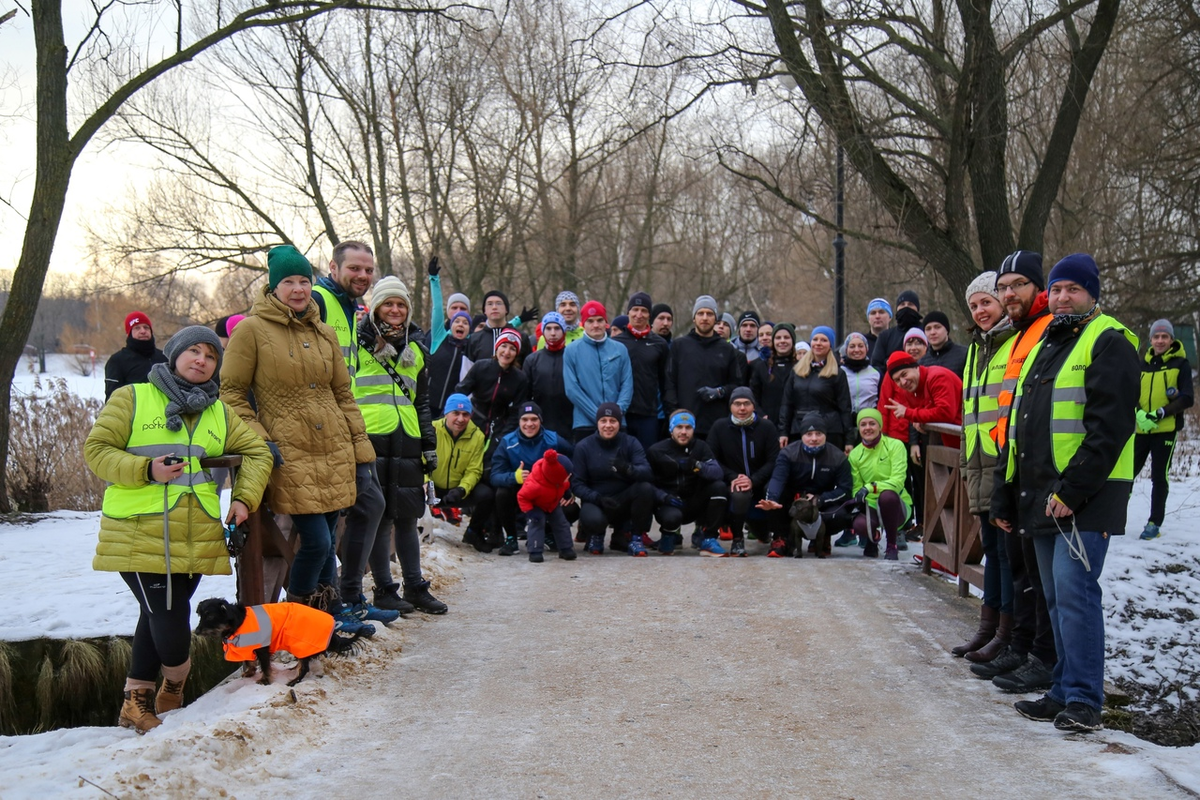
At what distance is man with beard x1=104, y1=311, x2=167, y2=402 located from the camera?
9.68 metres

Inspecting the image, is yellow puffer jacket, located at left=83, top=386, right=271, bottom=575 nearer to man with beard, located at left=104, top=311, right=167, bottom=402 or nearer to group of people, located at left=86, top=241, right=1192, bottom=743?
group of people, located at left=86, top=241, right=1192, bottom=743

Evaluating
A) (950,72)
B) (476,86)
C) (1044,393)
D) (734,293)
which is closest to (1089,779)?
(1044,393)

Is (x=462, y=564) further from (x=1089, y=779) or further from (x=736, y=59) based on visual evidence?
(x=736, y=59)

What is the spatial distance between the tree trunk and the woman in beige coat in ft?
19.6

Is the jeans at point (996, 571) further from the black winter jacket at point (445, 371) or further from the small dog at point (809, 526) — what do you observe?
the black winter jacket at point (445, 371)

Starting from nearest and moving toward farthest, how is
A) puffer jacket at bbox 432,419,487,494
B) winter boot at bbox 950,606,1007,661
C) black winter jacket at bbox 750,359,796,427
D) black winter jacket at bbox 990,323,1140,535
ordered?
black winter jacket at bbox 990,323,1140,535, winter boot at bbox 950,606,1007,661, puffer jacket at bbox 432,419,487,494, black winter jacket at bbox 750,359,796,427

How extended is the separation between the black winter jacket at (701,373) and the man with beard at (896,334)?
169cm

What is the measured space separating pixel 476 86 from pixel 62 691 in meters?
17.1

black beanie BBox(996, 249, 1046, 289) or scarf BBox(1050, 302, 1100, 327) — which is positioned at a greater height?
black beanie BBox(996, 249, 1046, 289)

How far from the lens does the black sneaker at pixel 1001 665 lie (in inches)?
199

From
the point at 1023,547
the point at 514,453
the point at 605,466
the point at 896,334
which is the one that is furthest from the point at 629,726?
the point at 896,334

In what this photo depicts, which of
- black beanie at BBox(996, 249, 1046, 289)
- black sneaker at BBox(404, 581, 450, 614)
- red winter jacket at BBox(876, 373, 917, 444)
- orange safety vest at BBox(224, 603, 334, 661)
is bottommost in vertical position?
black sneaker at BBox(404, 581, 450, 614)

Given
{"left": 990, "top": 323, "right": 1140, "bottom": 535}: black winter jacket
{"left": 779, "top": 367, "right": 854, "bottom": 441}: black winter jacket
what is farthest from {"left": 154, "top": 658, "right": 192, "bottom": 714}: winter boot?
{"left": 779, "top": 367, "right": 854, "bottom": 441}: black winter jacket

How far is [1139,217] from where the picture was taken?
1658 centimetres
